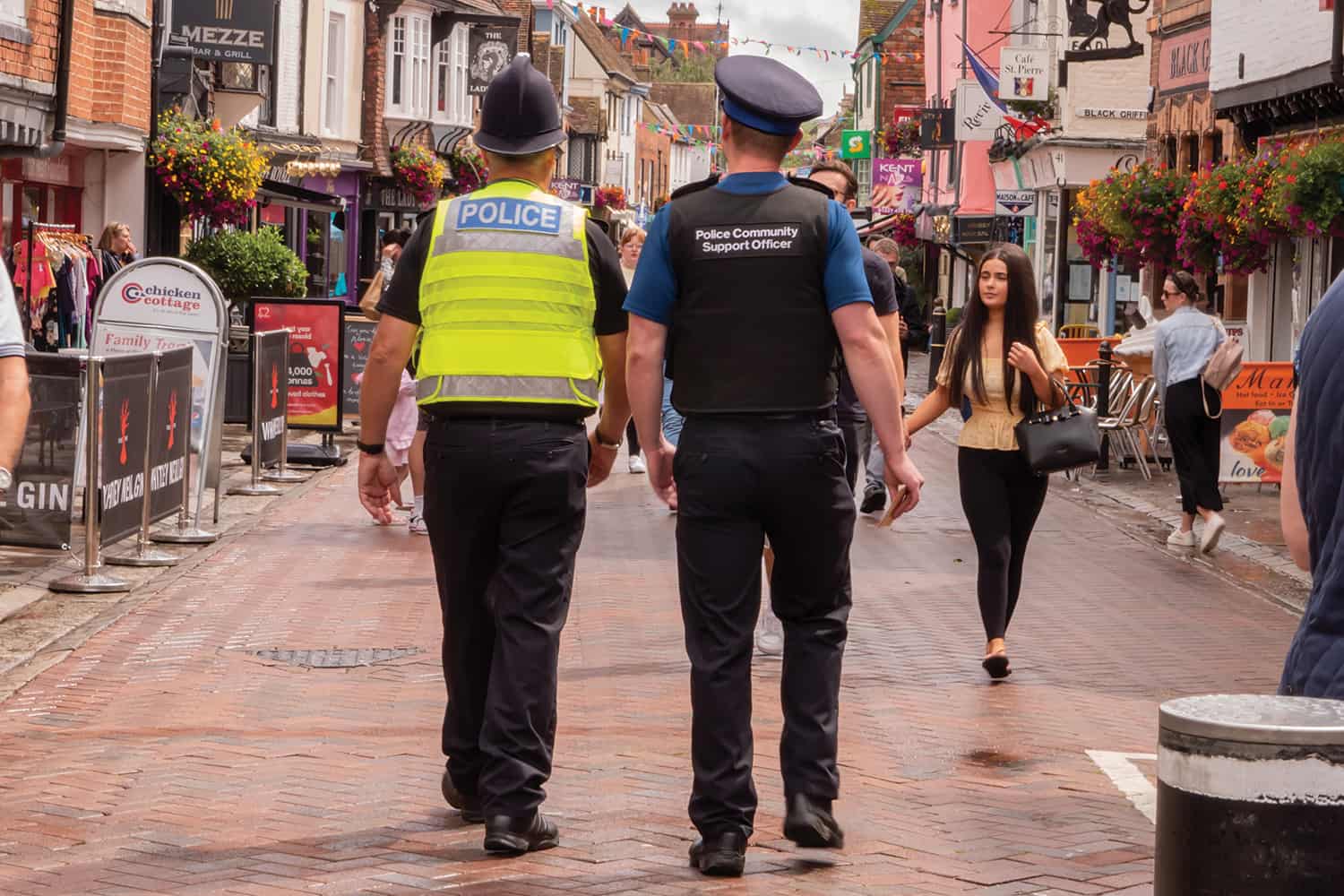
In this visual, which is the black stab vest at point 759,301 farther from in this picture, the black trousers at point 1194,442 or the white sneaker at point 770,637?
the black trousers at point 1194,442

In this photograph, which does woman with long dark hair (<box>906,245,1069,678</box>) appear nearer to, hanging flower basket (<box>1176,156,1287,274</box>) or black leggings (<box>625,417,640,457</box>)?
black leggings (<box>625,417,640,457</box>)

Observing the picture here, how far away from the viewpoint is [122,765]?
6.51m

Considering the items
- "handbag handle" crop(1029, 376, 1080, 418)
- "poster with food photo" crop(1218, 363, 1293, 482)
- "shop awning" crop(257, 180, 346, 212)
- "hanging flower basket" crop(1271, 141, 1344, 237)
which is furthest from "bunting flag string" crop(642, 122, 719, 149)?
"handbag handle" crop(1029, 376, 1080, 418)

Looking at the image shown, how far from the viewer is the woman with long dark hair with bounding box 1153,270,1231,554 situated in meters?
13.8

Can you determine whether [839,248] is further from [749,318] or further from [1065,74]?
[1065,74]

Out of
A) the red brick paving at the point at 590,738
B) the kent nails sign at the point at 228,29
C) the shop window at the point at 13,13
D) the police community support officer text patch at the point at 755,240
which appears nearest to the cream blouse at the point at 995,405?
the red brick paving at the point at 590,738

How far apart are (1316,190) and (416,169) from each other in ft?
89.7

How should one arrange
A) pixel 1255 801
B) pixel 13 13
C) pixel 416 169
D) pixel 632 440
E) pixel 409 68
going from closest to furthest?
pixel 1255 801
pixel 13 13
pixel 632 440
pixel 416 169
pixel 409 68

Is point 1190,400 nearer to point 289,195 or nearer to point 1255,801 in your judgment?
point 1255,801

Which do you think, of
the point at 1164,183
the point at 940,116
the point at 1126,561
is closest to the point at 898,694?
the point at 1126,561

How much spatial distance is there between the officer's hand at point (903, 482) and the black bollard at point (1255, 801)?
103 inches

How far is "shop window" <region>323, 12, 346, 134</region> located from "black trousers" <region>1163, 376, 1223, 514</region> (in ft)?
87.1

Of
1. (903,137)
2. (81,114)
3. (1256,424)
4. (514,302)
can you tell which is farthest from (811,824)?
(903,137)

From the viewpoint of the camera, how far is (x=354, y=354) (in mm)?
20031
